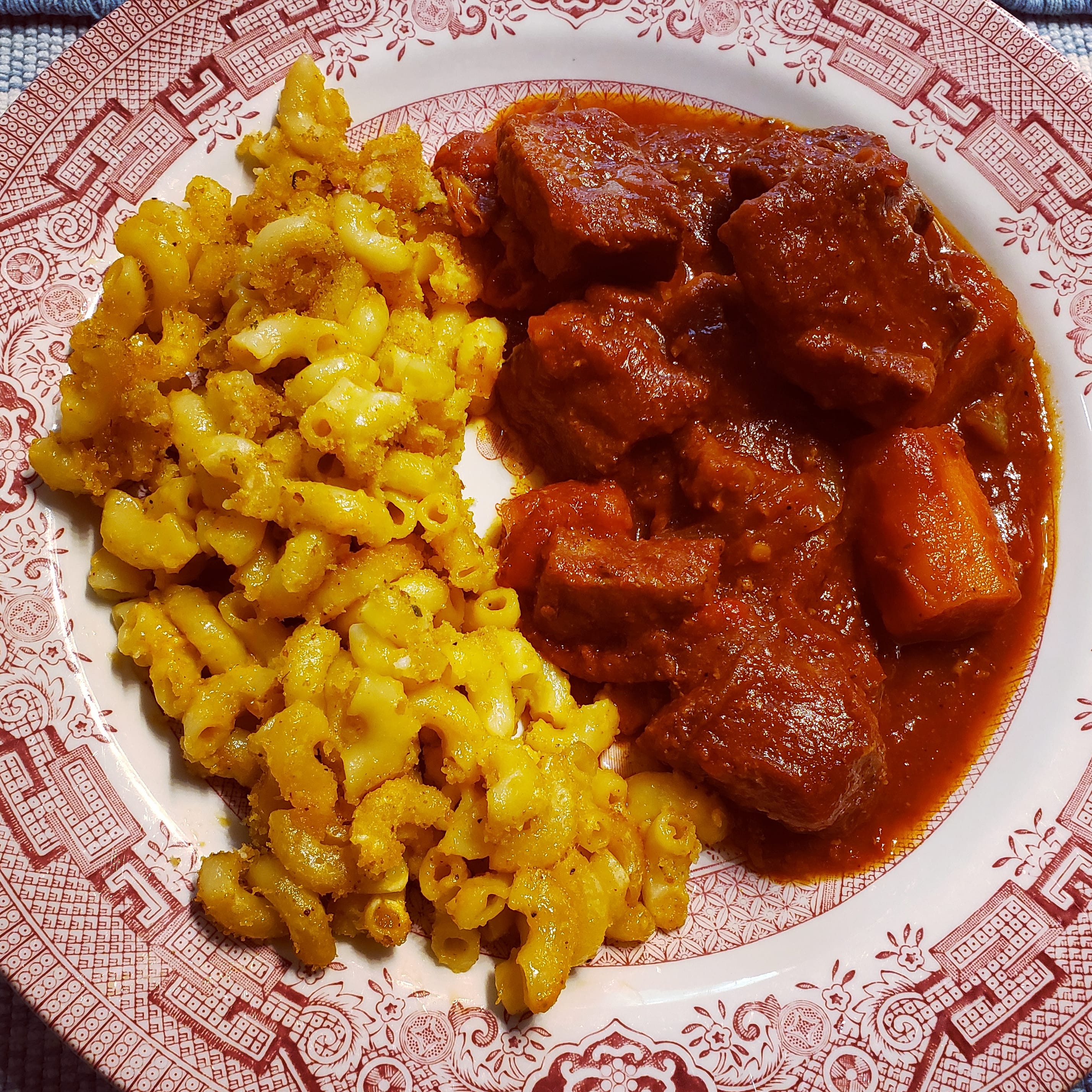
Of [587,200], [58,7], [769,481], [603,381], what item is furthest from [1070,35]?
[58,7]

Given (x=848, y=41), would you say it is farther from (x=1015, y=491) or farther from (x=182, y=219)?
(x=182, y=219)

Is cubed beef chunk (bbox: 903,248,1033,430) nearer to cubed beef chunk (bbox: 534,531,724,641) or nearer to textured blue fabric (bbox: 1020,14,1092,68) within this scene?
cubed beef chunk (bbox: 534,531,724,641)

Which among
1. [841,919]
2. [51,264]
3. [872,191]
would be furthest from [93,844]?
[872,191]

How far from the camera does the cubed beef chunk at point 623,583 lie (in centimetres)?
266

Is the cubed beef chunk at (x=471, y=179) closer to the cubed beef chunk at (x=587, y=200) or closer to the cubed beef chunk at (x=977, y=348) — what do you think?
the cubed beef chunk at (x=587, y=200)

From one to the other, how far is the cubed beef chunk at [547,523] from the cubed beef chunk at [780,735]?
23.0 inches

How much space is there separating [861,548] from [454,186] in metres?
1.86

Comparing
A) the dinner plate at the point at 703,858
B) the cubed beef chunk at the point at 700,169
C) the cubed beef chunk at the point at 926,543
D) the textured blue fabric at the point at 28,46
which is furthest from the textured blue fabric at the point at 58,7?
the cubed beef chunk at the point at 926,543

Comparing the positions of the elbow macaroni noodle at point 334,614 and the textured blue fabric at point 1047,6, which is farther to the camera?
the textured blue fabric at point 1047,6

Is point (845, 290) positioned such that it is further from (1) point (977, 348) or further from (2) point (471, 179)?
(2) point (471, 179)

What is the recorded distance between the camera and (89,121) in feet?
9.51

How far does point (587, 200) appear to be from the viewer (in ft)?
9.26

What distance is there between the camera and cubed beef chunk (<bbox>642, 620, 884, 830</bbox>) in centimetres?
257

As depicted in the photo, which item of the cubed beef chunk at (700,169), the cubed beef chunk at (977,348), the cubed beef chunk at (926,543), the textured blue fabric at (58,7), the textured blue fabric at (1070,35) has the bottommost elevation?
the textured blue fabric at (58,7)
